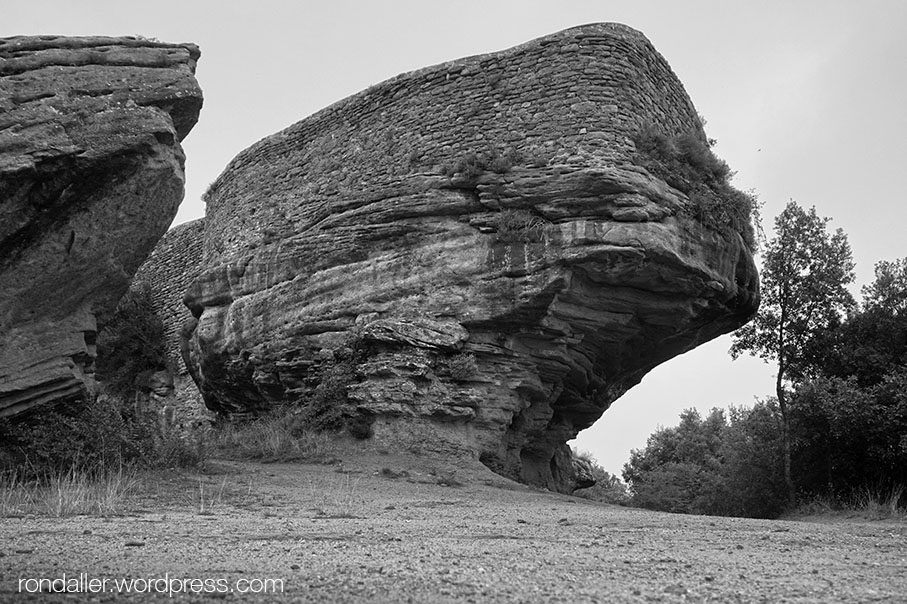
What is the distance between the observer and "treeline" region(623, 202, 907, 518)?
619 inches

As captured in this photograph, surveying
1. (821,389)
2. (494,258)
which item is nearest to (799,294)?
(821,389)

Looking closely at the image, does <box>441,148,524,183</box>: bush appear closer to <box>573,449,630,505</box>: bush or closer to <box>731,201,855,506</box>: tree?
<box>731,201,855,506</box>: tree

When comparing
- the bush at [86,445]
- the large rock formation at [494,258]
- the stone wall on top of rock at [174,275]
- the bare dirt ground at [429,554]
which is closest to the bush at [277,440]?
the large rock formation at [494,258]

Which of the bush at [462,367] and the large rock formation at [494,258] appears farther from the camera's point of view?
the bush at [462,367]

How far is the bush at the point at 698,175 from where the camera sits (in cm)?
1398

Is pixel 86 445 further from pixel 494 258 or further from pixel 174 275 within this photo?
pixel 174 275

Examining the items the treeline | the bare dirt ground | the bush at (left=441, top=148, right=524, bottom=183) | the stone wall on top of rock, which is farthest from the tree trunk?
the stone wall on top of rock

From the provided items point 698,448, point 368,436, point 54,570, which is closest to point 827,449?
point 368,436

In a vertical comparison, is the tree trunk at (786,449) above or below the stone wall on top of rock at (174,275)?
below

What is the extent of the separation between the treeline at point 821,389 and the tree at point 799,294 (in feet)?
0.07

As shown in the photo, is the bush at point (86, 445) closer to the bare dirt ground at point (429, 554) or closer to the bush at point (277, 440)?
the bare dirt ground at point (429, 554)

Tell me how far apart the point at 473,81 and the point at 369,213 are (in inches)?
110

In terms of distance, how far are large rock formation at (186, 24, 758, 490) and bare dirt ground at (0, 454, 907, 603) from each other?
420 cm

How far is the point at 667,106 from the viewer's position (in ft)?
51.0
